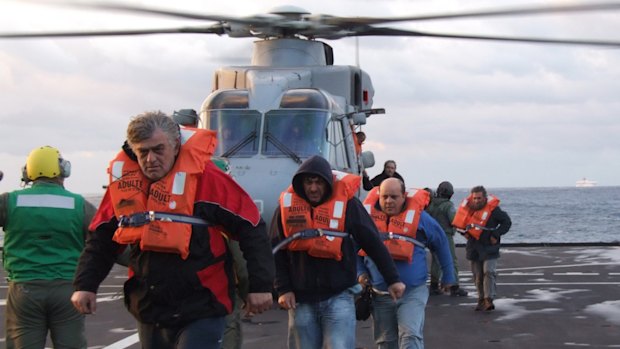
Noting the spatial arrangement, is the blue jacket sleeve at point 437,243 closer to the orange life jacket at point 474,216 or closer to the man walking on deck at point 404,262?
the man walking on deck at point 404,262

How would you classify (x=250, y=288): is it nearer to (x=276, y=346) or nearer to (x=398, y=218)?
(x=398, y=218)

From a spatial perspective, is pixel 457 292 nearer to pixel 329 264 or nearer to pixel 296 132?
pixel 296 132

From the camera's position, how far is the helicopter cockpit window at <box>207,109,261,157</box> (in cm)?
1444

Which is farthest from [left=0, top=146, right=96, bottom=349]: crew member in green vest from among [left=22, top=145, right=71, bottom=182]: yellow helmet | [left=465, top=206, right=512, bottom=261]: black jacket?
[left=465, top=206, right=512, bottom=261]: black jacket

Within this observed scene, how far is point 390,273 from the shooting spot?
720 cm

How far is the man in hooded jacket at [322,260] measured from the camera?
707 cm

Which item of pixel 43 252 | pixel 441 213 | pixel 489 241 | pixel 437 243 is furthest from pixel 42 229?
pixel 441 213

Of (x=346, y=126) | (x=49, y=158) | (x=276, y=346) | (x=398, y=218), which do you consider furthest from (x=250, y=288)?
(x=346, y=126)

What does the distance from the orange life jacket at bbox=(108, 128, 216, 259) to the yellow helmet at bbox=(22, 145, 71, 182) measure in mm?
1747

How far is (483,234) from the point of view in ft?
45.0

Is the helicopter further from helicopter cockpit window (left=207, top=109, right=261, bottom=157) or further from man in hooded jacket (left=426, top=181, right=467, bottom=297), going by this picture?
man in hooded jacket (left=426, top=181, right=467, bottom=297)

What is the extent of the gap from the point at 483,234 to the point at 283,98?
3.61 meters

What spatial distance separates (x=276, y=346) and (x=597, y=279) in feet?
28.7

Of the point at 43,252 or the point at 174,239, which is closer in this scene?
the point at 174,239
